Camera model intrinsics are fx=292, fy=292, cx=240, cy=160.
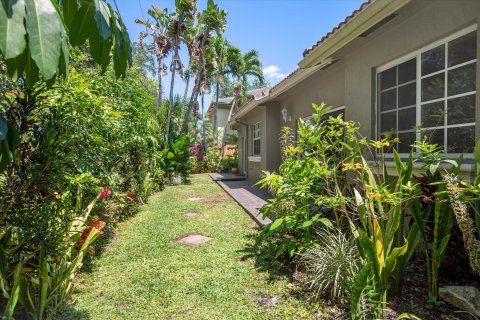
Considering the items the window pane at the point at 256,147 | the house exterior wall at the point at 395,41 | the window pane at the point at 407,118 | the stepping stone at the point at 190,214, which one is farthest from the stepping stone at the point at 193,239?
the window pane at the point at 256,147

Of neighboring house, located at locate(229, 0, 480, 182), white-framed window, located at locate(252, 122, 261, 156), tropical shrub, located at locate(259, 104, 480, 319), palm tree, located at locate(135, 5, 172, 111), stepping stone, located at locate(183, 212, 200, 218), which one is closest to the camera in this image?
tropical shrub, located at locate(259, 104, 480, 319)

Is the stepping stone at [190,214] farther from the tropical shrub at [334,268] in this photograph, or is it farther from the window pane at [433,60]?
the window pane at [433,60]

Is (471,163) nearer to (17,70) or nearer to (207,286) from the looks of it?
(207,286)

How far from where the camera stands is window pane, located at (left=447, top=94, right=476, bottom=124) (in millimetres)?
4109

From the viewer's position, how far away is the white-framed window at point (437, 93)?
4.13m

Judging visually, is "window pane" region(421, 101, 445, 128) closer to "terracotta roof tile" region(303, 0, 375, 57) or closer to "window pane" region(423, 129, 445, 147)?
"window pane" region(423, 129, 445, 147)

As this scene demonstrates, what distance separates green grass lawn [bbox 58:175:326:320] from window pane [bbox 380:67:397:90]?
401 cm

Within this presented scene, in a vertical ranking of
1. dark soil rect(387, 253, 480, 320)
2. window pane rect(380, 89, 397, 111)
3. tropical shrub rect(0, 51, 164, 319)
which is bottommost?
dark soil rect(387, 253, 480, 320)

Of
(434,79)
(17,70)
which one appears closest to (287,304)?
(17,70)

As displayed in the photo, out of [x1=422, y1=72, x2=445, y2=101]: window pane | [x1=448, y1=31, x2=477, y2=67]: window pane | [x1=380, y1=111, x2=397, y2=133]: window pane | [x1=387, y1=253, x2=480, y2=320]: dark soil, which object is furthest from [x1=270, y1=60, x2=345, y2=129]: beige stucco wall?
[x1=387, y1=253, x2=480, y2=320]: dark soil

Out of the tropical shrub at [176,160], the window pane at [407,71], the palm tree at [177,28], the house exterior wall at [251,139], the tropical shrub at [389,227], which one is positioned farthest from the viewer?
the palm tree at [177,28]

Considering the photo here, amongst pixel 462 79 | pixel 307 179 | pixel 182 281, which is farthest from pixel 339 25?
pixel 182 281

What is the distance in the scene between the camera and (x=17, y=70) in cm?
115

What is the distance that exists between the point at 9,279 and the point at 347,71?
6802 millimetres
